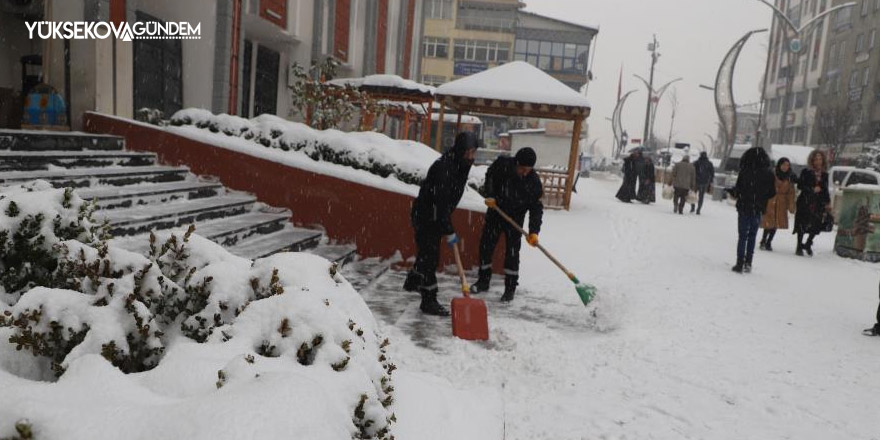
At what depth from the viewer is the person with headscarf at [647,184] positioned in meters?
18.6

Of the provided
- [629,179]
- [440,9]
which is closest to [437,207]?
[629,179]

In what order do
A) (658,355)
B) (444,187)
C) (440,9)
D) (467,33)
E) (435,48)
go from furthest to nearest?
1. (435,48)
2. (440,9)
3. (467,33)
4. (444,187)
5. (658,355)

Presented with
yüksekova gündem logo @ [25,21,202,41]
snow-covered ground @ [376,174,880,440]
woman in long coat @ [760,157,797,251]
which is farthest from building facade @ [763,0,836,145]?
yüksekova gündem logo @ [25,21,202,41]

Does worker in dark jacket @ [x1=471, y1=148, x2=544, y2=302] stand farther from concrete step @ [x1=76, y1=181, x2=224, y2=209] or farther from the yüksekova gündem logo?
the yüksekova gündem logo

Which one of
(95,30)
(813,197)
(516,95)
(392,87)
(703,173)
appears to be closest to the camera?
(95,30)

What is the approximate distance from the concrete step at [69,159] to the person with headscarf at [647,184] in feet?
50.3

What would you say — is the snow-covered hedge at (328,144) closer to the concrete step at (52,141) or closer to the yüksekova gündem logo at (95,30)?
the concrete step at (52,141)

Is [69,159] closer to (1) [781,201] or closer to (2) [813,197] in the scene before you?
(1) [781,201]

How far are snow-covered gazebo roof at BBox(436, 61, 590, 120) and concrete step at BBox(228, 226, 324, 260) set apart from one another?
296 inches

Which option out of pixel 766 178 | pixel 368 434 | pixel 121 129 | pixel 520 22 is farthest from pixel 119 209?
pixel 520 22

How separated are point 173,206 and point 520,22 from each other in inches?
2190

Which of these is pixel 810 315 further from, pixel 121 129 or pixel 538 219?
pixel 121 129

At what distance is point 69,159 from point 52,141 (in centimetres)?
42

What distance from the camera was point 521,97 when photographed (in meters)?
13.6
